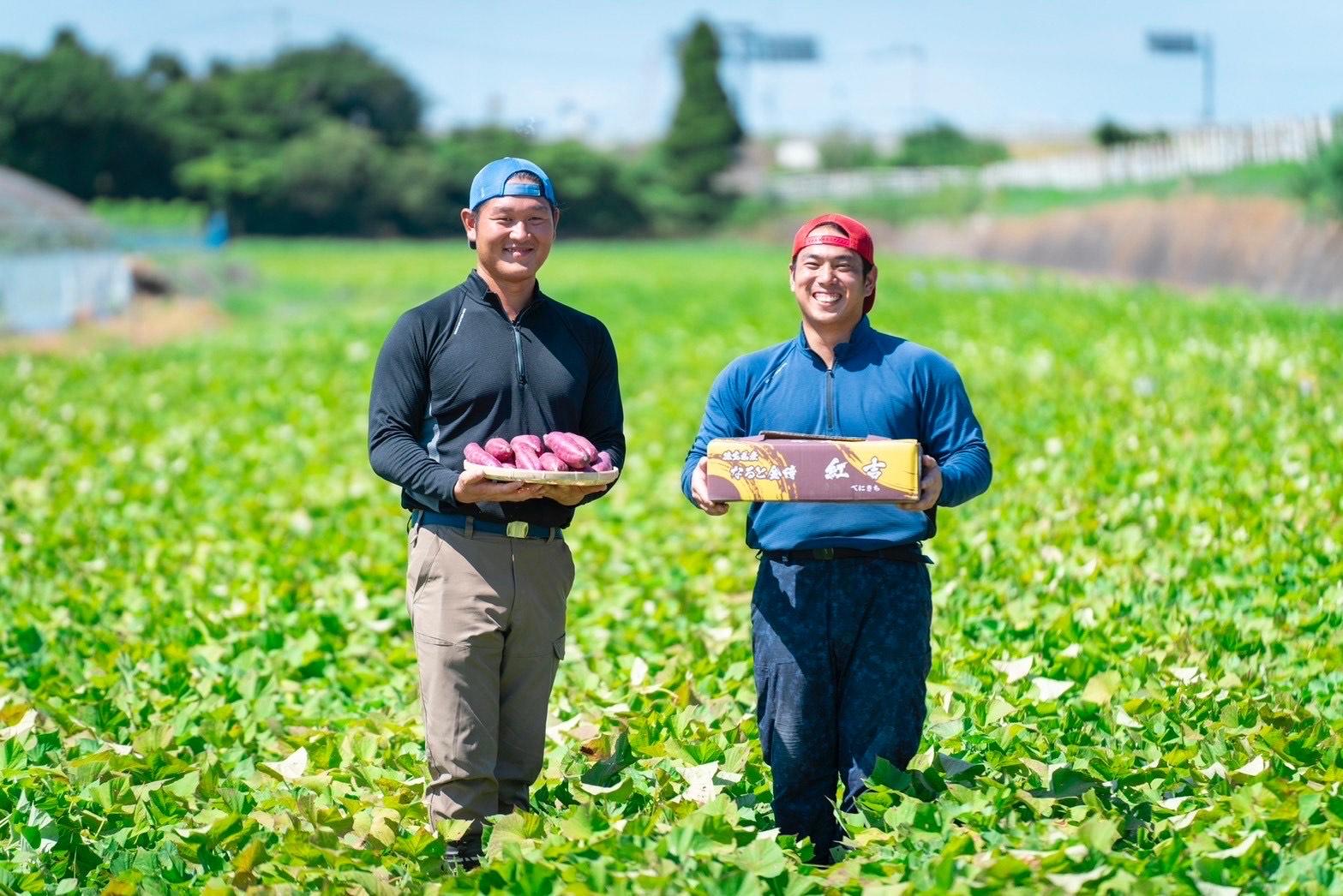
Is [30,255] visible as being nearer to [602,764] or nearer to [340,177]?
[602,764]

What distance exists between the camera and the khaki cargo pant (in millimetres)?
4301

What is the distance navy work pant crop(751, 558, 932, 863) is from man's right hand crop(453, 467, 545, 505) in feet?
2.11

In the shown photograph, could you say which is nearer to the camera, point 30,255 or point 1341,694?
point 1341,694

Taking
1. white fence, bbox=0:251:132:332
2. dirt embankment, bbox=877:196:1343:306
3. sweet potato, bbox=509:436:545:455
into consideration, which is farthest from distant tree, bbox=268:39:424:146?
sweet potato, bbox=509:436:545:455

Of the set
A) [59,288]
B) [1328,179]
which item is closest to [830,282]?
[1328,179]

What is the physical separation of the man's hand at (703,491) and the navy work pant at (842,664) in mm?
219

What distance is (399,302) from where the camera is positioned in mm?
36312

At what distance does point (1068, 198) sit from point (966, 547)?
42.4 meters

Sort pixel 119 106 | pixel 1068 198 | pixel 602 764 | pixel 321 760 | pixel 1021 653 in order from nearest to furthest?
pixel 602 764 → pixel 321 760 → pixel 1021 653 → pixel 1068 198 → pixel 119 106

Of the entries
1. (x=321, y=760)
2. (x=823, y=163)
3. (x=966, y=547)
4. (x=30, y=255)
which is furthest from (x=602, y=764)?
(x=823, y=163)

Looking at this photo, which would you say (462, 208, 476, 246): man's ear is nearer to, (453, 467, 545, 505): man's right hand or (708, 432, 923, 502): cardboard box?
(453, 467, 545, 505): man's right hand

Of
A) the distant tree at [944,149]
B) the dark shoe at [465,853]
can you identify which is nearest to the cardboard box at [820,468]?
the dark shoe at [465,853]

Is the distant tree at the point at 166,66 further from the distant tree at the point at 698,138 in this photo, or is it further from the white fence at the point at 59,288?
the white fence at the point at 59,288

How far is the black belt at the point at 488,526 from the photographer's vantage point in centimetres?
430
